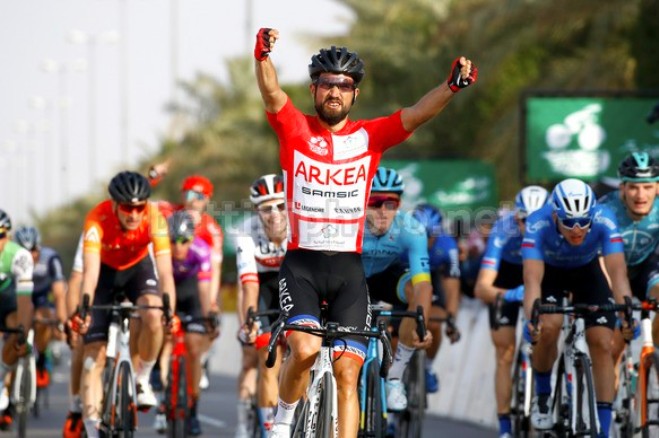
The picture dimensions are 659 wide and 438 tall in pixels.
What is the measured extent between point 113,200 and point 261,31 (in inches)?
141

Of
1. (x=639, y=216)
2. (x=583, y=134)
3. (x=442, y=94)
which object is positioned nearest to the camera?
(x=442, y=94)

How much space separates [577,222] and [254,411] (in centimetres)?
373

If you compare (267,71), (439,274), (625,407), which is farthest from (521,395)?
(267,71)

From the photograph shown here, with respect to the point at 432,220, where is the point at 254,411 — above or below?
below

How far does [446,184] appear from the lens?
110 feet

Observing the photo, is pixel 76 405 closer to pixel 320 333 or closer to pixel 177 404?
pixel 177 404

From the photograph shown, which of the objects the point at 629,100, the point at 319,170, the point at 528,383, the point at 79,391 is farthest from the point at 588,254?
the point at 629,100

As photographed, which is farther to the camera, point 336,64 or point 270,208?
point 270,208

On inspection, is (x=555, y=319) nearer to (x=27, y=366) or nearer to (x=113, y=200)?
(x=113, y=200)

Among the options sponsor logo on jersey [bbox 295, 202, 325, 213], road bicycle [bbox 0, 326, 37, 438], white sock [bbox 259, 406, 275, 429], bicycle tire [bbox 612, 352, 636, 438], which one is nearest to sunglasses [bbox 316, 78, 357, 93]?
sponsor logo on jersey [bbox 295, 202, 325, 213]

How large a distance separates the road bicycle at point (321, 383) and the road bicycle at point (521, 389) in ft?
13.1

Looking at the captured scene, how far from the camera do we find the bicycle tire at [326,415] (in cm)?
805

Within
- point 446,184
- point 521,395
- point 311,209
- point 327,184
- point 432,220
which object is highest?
point 446,184

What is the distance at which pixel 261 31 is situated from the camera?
8.41 metres
